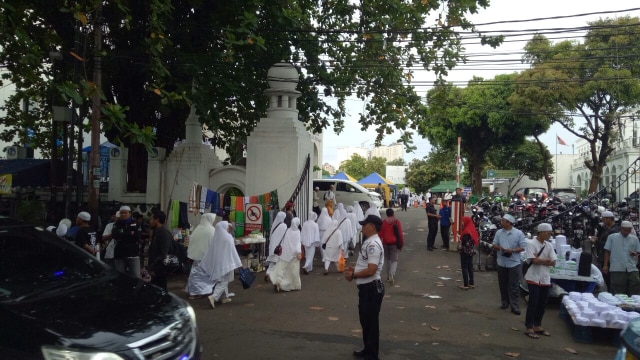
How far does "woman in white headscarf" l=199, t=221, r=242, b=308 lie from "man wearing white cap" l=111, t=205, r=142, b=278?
1179mm

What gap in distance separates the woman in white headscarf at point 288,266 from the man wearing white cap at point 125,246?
9.47 ft

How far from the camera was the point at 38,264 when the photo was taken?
4.70 m

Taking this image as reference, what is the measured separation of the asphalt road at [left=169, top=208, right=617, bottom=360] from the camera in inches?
263

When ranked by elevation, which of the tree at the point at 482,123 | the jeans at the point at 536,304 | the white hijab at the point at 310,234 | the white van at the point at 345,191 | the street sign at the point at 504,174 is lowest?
the jeans at the point at 536,304

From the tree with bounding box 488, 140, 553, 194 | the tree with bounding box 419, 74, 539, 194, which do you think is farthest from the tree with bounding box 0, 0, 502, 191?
the tree with bounding box 488, 140, 553, 194

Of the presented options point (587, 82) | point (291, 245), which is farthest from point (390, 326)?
point (587, 82)

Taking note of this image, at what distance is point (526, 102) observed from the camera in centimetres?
2964

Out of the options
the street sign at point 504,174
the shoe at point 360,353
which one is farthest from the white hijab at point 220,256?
the street sign at point 504,174

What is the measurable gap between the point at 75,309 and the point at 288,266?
6724 millimetres

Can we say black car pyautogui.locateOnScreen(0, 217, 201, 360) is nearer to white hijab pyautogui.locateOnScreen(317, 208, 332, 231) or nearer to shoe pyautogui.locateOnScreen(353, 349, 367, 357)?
shoe pyautogui.locateOnScreen(353, 349, 367, 357)

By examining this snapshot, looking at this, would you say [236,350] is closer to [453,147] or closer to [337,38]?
[337,38]

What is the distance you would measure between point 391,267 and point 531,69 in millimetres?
21652

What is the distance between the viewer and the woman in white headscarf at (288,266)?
34.2ft

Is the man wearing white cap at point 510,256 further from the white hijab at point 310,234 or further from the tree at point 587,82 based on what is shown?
the tree at point 587,82
